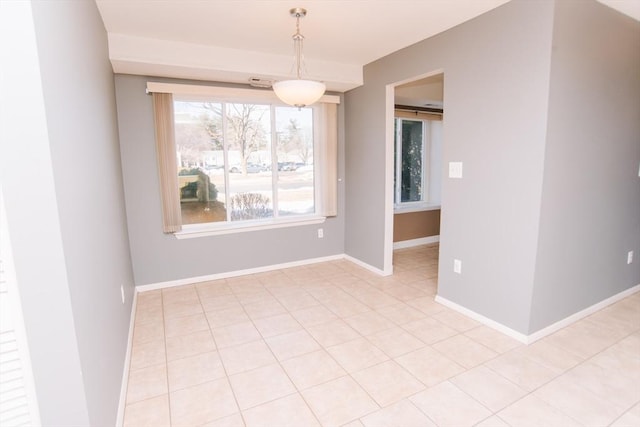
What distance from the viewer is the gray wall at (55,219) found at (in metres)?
0.98

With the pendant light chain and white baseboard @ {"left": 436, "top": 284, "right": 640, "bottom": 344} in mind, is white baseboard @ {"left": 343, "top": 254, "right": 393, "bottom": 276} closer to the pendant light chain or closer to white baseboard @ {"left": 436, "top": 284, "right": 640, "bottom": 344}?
white baseboard @ {"left": 436, "top": 284, "right": 640, "bottom": 344}

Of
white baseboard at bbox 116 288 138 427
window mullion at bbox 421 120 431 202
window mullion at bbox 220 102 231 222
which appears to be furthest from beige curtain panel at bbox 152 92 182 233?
window mullion at bbox 421 120 431 202

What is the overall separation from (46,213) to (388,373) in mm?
1985

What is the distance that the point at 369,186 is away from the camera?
4.06 m

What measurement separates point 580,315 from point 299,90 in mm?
2887

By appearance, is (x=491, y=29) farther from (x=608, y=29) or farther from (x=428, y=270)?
(x=428, y=270)

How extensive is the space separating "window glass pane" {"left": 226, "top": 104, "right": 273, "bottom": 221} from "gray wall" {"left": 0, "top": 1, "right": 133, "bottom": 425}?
232cm

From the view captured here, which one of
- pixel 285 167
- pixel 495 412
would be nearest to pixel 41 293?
pixel 495 412

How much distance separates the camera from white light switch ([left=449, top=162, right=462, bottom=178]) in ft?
9.34

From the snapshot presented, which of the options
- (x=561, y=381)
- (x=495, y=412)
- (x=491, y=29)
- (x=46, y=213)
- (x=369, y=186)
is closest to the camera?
(x=46, y=213)

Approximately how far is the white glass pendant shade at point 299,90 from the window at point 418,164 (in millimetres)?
3356

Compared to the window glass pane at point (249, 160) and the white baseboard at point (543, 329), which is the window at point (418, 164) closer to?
the window glass pane at point (249, 160)

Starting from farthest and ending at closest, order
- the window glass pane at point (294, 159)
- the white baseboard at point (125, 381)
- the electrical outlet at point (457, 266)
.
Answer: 1. the window glass pane at point (294, 159)
2. the electrical outlet at point (457, 266)
3. the white baseboard at point (125, 381)

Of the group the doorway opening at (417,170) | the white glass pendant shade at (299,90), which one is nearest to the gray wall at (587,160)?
the white glass pendant shade at (299,90)
